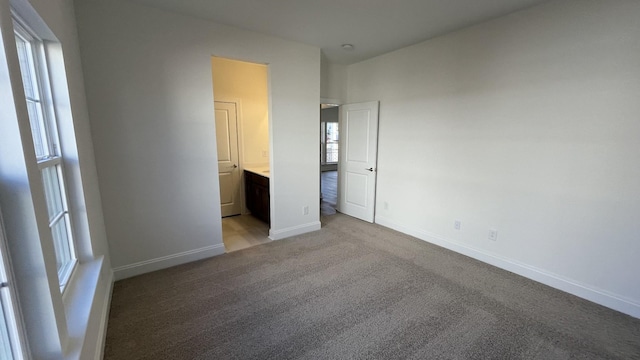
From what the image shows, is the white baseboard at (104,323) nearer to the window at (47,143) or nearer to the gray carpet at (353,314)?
the gray carpet at (353,314)

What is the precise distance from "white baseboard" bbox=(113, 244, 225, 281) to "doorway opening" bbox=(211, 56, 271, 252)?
77 centimetres

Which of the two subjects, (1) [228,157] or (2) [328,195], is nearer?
(1) [228,157]

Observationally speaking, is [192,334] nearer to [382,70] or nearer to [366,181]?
[366,181]

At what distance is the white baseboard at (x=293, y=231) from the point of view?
3801mm

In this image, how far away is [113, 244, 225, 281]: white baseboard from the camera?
2.75 meters

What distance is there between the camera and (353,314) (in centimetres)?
223

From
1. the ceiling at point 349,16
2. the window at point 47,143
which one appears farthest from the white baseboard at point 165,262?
the ceiling at point 349,16

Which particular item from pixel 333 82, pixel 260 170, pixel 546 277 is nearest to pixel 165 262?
pixel 260 170

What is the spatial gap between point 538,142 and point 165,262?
13.2 ft

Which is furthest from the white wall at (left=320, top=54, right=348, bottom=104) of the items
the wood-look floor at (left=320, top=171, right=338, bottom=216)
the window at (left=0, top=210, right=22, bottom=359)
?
the window at (left=0, top=210, right=22, bottom=359)

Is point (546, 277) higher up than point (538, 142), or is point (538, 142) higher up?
point (538, 142)

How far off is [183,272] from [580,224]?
3891mm

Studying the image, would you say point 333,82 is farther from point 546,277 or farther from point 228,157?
point 546,277

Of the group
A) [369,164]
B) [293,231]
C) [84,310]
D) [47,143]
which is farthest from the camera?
[369,164]
